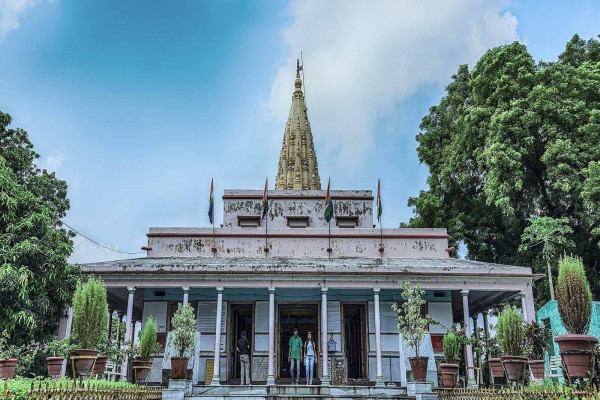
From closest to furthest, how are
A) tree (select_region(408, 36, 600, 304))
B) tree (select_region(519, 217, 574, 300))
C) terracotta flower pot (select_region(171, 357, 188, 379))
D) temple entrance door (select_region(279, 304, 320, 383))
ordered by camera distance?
1. terracotta flower pot (select_region(171, 357, 188, 379))
2. temple entrance door (select_region(279, 304, 320, 383))
3. tree (select_region(519, 217, 574, 300))
4. tree (select_region(408, 36, 600, 304))

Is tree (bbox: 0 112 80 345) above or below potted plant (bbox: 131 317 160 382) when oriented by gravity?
above

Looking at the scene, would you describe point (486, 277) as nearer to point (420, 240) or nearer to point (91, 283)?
point (420, 240)

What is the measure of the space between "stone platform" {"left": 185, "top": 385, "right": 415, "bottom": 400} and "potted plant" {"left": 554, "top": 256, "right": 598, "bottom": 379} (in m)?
4.29

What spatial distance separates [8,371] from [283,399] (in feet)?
21.8

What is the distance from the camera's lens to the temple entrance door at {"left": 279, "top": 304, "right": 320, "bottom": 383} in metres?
21.7

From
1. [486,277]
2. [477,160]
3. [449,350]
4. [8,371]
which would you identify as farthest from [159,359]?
[477,160]

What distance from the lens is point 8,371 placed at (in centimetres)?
1328

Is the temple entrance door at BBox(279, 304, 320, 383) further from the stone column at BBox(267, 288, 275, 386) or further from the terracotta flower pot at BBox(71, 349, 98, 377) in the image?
the terracotta flower pot at BBox(71, 349, 98, 377)

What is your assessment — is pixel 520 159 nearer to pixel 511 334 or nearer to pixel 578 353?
pixel 511 334

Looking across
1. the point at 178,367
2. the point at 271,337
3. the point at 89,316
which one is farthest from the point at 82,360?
the point at 271,337

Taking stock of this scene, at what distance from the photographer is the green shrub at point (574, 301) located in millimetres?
10547

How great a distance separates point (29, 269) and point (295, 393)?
31.9ft

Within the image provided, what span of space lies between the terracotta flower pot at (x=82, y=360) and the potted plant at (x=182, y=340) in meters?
2.18

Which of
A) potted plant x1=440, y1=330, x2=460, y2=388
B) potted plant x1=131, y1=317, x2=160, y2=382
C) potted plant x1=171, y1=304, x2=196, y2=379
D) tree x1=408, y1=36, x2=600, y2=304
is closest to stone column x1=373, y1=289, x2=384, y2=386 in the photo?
potted plant x1=440, y1=330, x2=460, y2=388
